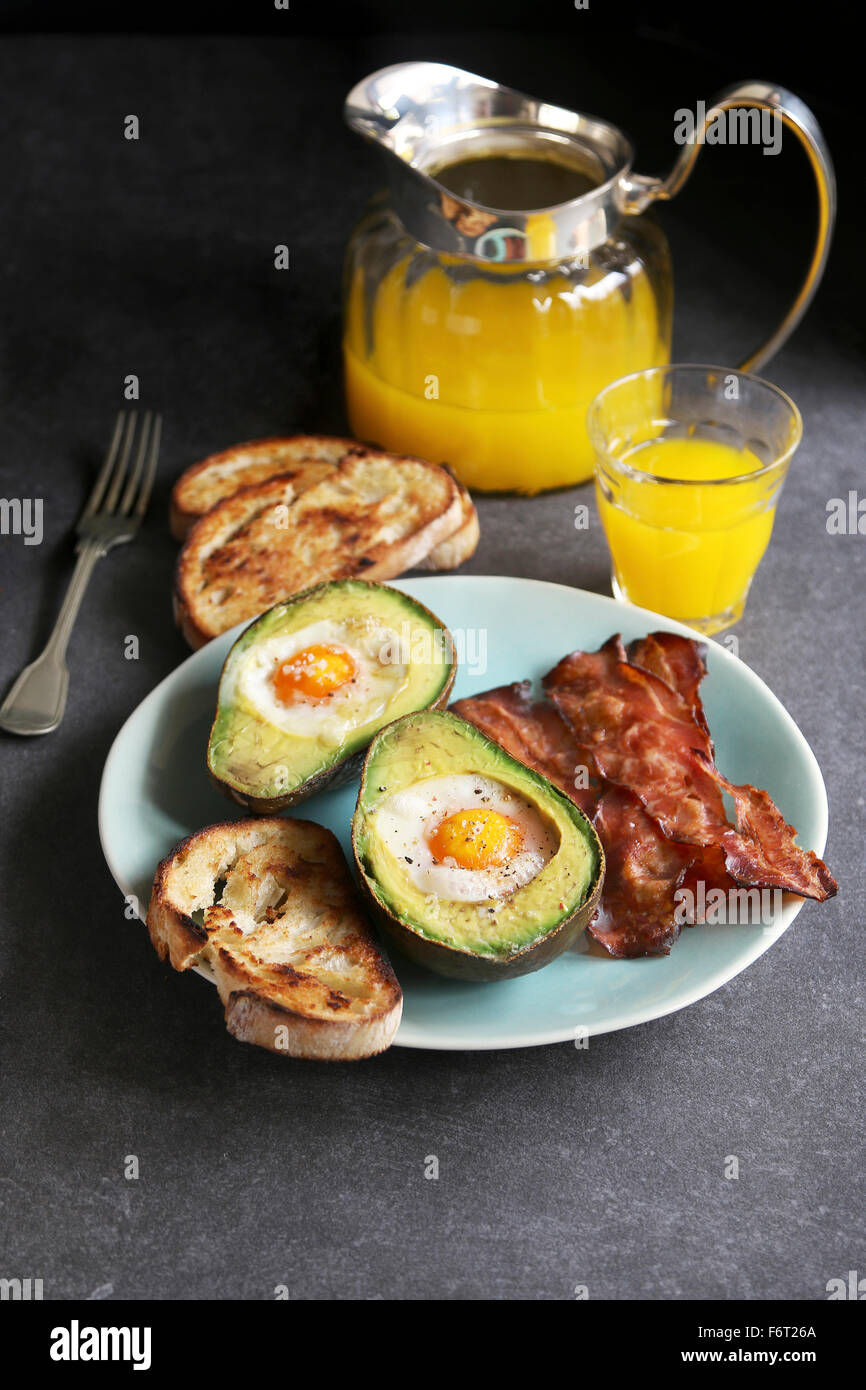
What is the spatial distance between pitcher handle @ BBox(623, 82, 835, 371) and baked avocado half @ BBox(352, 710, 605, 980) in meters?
1.04

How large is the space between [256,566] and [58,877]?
23.1 inches

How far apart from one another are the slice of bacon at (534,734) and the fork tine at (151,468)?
84 cm

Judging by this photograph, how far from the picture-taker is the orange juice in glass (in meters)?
1.87

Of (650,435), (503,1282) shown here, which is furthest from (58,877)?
(650,435)

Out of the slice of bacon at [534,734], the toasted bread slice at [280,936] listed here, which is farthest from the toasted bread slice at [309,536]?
the toasted bread slice at [280,936]

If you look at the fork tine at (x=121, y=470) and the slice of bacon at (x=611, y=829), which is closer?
the slice of bacon at (x=611, y=829)

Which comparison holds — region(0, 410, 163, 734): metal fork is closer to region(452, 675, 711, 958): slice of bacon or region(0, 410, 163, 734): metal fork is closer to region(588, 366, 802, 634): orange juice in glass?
region(452, 675, 711, 958): slice of bacon

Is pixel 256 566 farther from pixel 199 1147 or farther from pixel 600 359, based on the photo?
pixel 199 1147

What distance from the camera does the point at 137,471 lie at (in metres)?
2.31

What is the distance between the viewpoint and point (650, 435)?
2105mm

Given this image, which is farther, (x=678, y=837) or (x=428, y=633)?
(x=428, y=633)

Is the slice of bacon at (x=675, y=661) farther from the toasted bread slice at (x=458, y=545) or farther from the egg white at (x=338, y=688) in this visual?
the toasted bread slice at (x=458, y=545)

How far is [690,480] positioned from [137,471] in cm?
99

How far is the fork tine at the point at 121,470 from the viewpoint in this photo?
2.25 m
